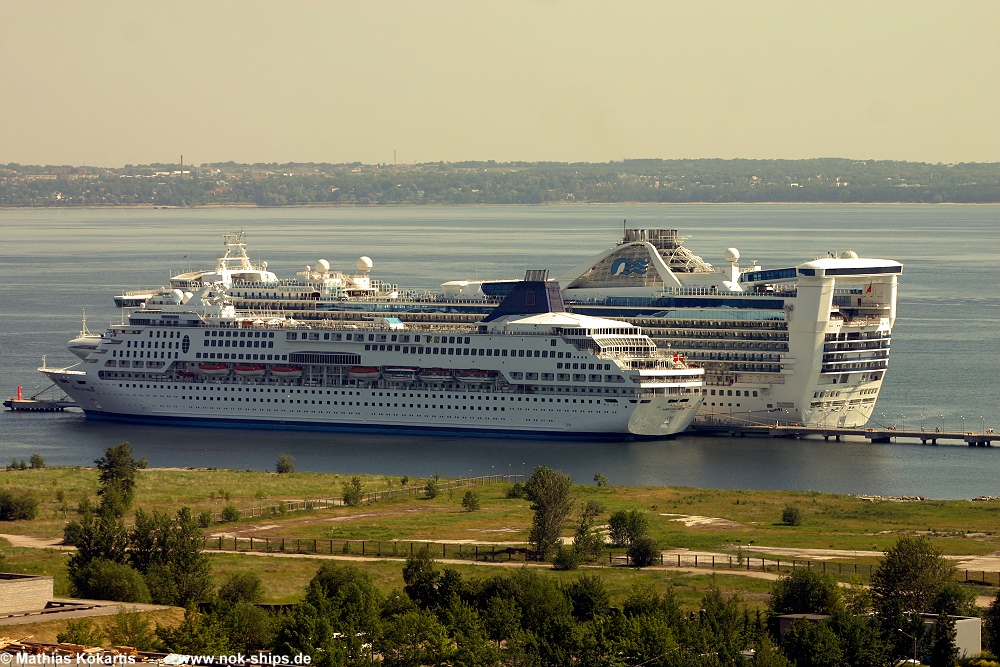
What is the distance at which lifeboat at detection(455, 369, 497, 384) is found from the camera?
80.9 m

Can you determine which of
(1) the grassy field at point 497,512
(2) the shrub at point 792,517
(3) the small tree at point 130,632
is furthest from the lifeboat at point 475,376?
(3) the small tree at point 130,632

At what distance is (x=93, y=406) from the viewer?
86.2 meters

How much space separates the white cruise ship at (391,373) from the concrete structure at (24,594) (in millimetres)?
42467

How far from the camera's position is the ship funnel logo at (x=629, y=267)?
3428 inches

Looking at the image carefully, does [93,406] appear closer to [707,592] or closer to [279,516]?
[279,516]

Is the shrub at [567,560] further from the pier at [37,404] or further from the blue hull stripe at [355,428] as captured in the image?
the pier at [37,404]

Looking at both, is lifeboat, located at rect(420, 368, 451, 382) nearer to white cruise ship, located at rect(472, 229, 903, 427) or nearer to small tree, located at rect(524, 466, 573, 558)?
white cruise ship, located at rect(472, 229, 903, 427)

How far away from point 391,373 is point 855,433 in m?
19.9

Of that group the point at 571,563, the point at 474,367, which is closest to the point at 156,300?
the point at 474,367

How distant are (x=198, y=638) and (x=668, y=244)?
55914mm

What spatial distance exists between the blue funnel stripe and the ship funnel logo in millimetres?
4988

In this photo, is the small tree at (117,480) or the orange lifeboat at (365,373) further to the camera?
the orange lifeboat at (365,373)

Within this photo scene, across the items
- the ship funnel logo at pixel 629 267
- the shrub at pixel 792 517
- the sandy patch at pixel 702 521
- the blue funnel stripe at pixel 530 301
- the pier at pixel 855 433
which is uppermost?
the ship funnel logo at pixel 629 267

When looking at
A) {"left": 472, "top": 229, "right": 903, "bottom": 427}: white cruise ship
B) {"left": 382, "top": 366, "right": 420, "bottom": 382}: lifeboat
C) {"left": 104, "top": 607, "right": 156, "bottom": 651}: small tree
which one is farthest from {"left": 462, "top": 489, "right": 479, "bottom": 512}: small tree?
{"left": 382, "top": 366, "right": 420, "bottom": 382}: lifeboat
